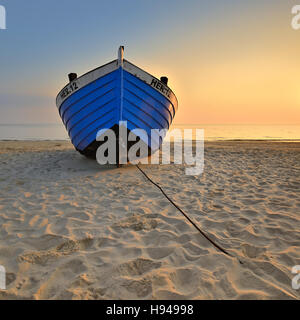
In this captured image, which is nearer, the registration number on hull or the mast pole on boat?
the mast pole on boat

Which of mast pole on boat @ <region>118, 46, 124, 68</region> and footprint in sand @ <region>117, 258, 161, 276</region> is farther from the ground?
mast pole on boat @ <region>118, 46, 124, 68</region>

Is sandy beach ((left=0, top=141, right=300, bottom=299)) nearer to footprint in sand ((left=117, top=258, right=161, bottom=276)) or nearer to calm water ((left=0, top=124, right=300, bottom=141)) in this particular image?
footprint in sand ((left=117, top=258, right=161, bottom=276))

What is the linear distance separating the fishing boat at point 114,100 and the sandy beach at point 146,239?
1.51 meters

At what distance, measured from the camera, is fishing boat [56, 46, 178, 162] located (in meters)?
4.93

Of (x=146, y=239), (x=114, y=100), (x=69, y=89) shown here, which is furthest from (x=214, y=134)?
(x=146, y=239)

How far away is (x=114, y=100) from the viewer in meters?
4.99

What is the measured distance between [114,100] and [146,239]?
355cm

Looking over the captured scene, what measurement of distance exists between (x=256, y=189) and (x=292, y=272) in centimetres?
237

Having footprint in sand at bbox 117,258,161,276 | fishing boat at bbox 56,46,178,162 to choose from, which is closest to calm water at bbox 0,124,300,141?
fishing boat at bbox 56,46,178,162

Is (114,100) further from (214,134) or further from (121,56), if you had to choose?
(214,134)

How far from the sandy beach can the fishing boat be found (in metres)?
1.51
